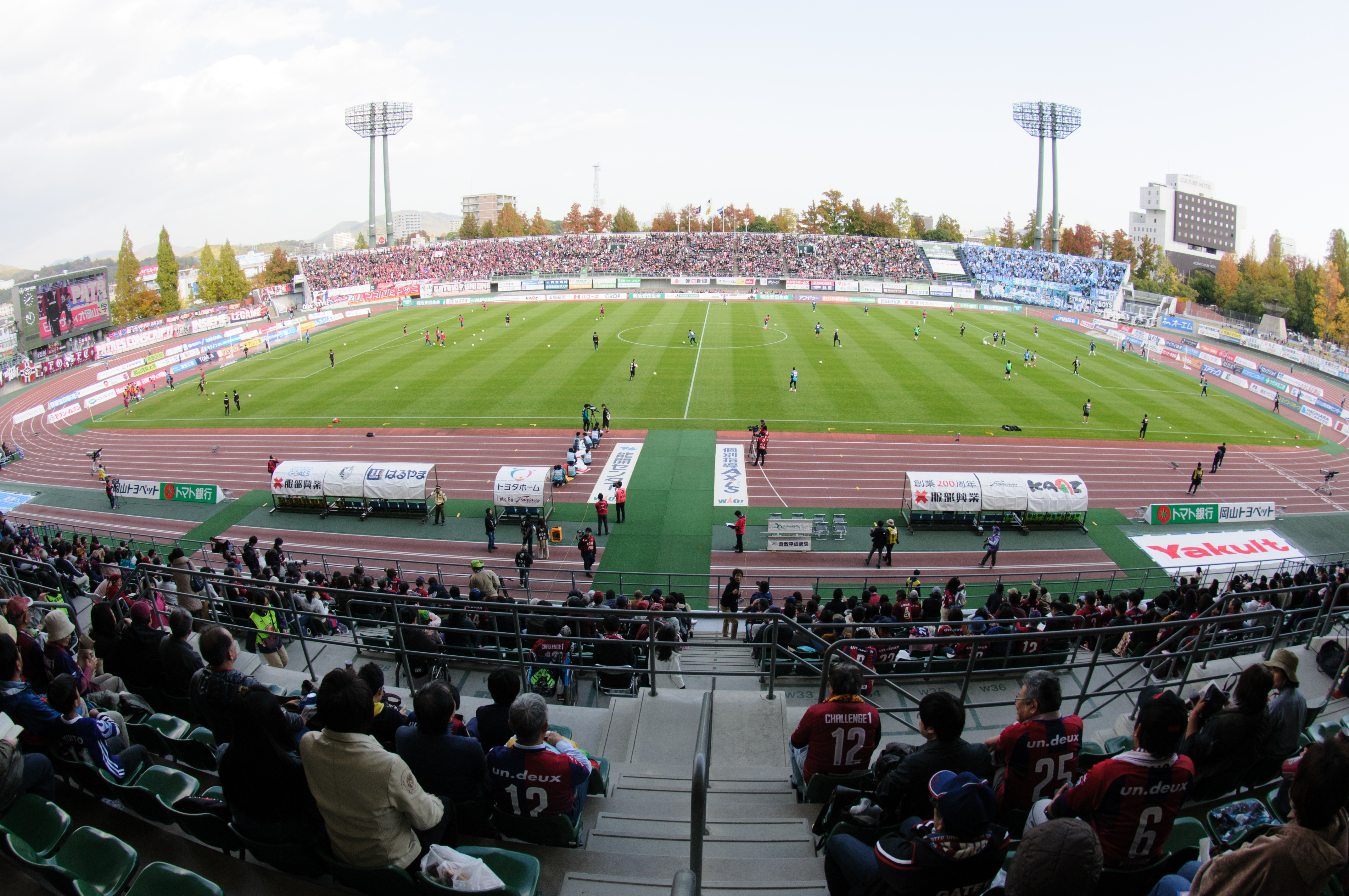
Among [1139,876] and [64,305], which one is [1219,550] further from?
[64,305]

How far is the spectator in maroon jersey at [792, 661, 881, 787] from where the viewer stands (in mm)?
5156

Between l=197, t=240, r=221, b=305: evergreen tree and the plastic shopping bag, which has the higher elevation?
l=197, t=240, r=221, b=305: evergreen tree

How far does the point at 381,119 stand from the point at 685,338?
7418 centimetres

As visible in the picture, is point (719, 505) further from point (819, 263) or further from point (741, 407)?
point (819, 263)

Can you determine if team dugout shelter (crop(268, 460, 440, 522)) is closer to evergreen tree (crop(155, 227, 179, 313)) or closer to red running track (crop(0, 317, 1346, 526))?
red running track (crop(0, 317, 1346, 526))

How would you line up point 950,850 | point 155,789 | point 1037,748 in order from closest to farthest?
point 950,850 → point 1037,748 → point 155,789

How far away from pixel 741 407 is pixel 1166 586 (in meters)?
19.6

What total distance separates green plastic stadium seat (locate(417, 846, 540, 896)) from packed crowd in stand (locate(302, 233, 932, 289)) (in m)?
83.2

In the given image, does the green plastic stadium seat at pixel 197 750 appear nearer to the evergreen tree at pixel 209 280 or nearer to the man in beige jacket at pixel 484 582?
the man in beige jacket at pixel 484 582

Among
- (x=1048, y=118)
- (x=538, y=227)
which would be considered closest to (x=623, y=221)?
(x=538, y=227)

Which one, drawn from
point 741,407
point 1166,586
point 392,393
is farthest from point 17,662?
point 392,393

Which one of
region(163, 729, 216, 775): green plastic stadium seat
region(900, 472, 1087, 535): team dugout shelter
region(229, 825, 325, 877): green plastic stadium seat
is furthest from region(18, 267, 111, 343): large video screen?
region(229, 825, 325, 877): green plastic stadium seat

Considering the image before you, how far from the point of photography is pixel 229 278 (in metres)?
86.4

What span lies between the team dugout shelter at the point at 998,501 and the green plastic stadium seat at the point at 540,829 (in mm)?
20339
